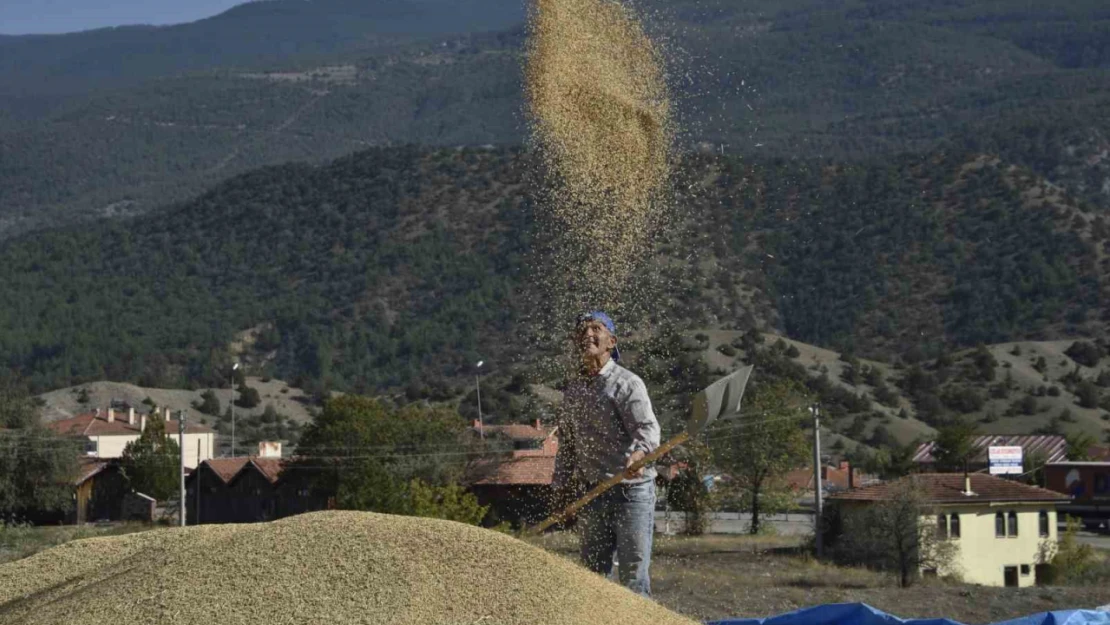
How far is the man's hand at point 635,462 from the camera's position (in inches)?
314

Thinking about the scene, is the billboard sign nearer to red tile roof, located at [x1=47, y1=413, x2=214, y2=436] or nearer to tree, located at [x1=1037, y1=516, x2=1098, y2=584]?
tree, located at [x1=1037, y1=516, x2=1098, y2=584]

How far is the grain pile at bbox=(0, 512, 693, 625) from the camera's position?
6.39 metres

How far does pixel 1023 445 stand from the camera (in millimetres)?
69250

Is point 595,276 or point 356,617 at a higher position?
point 595,276

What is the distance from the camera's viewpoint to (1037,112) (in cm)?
12650

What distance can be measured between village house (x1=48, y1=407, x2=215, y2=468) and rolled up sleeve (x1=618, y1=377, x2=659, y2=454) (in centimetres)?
5850

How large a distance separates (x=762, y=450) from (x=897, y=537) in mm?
20110

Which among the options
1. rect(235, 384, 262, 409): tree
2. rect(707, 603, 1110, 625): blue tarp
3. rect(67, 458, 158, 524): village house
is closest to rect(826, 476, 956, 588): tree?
rect(707, 603, 1110, 625): blue tarp

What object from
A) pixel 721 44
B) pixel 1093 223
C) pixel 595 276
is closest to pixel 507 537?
pixel 595 276

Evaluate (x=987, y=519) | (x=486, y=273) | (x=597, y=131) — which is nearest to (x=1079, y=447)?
(x=486, y=273)

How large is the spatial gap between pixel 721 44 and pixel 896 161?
72.2 m

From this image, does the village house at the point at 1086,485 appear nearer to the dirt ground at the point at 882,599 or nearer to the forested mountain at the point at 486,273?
the forested mountain at the point at 486,273

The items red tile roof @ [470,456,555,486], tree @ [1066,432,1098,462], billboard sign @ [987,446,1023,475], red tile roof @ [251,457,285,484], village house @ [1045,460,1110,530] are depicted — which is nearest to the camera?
red tile roof @ [470,456,555,486]

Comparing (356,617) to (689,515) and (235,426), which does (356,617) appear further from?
(235,426)
